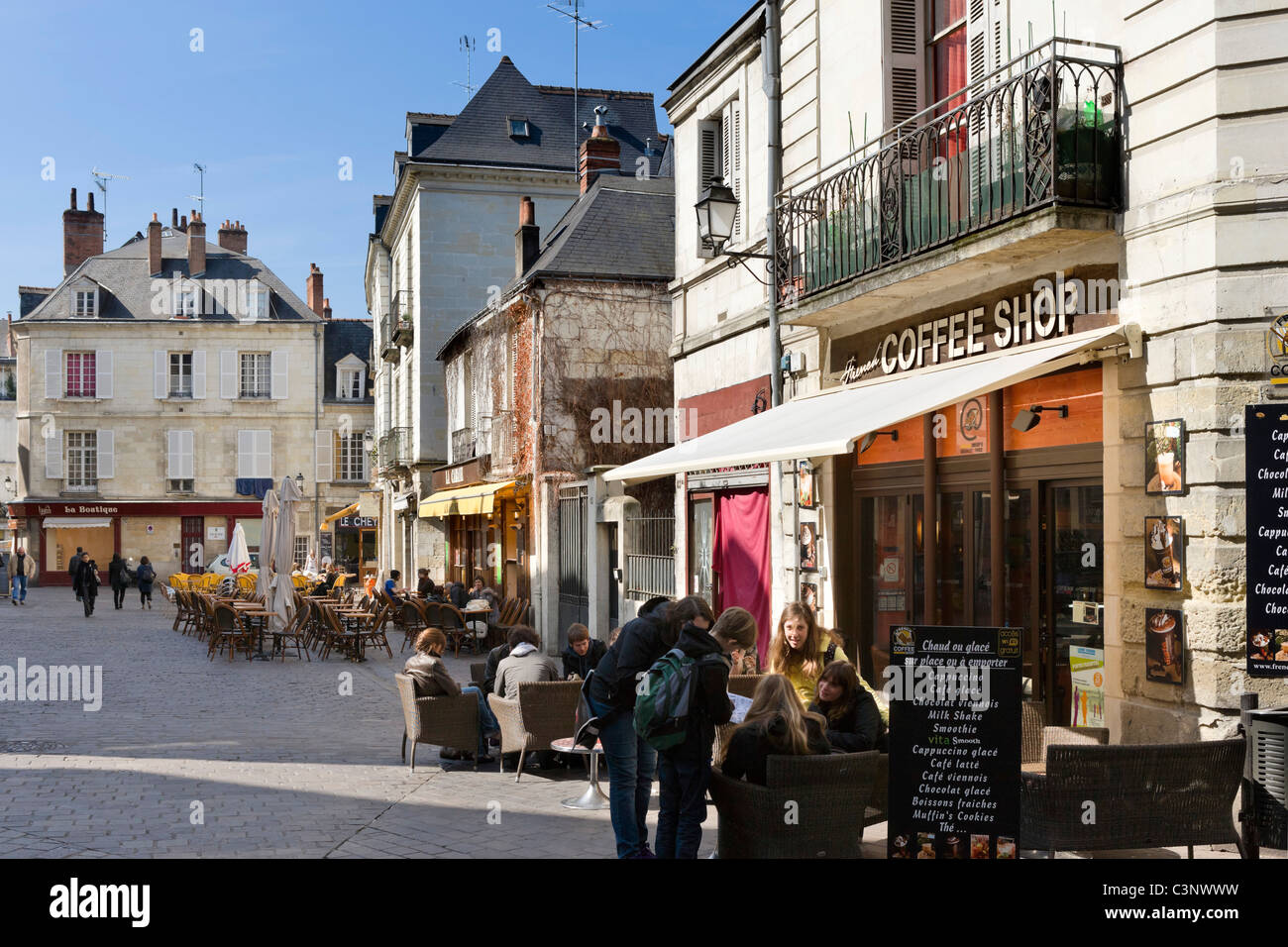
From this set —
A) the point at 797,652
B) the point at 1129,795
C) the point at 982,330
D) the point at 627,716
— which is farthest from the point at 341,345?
the point at 1129,795

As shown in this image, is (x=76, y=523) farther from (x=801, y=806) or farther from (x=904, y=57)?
(x=801, y=806)

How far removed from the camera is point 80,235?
162ft

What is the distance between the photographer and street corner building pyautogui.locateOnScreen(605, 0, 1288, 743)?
6777 mm

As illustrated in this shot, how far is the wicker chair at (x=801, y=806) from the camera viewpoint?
18.3 feet

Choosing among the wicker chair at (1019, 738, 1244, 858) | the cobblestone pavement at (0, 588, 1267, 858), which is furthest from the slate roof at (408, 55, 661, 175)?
the wicker chair at (1019, 738, 1244, 858)

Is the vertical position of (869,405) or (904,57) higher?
(904,57)

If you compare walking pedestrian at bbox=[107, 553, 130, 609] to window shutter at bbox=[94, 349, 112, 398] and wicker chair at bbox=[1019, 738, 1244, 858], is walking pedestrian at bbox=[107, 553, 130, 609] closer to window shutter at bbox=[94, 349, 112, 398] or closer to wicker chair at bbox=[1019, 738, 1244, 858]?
window shutter at bbox=[94, 349, 112, 398]

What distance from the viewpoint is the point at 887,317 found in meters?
10.3

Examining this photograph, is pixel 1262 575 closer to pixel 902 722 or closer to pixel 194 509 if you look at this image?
pixel 902 722

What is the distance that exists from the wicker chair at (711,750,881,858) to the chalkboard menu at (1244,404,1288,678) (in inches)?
89.7

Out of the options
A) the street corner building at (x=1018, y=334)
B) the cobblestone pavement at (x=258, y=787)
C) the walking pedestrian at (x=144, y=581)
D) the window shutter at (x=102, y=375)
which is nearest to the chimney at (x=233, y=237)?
the window shutter at (x=102, y=375)

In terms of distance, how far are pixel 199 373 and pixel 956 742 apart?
1736 inches
